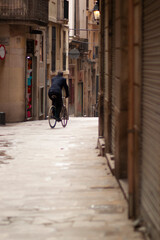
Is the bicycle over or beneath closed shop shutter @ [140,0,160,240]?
beneath

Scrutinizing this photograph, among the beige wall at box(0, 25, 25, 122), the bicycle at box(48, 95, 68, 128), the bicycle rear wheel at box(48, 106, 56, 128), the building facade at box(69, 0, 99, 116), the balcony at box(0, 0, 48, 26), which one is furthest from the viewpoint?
the building facade at box(69, 0, 99, 116)

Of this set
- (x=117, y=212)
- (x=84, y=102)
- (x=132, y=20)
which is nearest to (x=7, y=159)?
(x=117, y=212)

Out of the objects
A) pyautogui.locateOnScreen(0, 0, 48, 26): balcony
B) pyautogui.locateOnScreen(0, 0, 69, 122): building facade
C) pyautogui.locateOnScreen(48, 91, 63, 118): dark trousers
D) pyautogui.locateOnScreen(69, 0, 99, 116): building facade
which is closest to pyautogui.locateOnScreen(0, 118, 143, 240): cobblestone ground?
pyautogui.locateOnScreen(48, 91, 63, 118): dark trousers

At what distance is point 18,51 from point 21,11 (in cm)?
168

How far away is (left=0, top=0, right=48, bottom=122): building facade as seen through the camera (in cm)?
2602

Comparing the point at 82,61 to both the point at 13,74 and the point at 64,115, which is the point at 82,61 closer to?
the point at 13,74

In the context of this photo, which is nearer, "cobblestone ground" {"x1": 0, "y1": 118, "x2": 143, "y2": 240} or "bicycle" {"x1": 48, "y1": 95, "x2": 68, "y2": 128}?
"cobblestone ground" {"x1": 0, "y1": 118, "x2": 143, "y2": 240}

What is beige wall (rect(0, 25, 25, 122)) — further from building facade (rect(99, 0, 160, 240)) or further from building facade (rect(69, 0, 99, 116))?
building facade (rect(99, 0, 160, 240))

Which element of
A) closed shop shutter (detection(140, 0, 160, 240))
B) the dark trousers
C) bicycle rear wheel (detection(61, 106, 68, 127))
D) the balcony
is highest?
the balcony

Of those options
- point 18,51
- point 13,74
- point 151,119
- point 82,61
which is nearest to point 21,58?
point 18,51

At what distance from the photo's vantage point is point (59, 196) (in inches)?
322

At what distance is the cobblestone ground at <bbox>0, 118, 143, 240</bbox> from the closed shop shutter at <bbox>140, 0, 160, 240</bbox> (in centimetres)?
38

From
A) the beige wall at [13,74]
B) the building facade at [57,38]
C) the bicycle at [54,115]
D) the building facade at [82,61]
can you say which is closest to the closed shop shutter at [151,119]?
the bicycle at [54,115]

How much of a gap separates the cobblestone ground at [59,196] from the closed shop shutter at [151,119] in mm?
378
